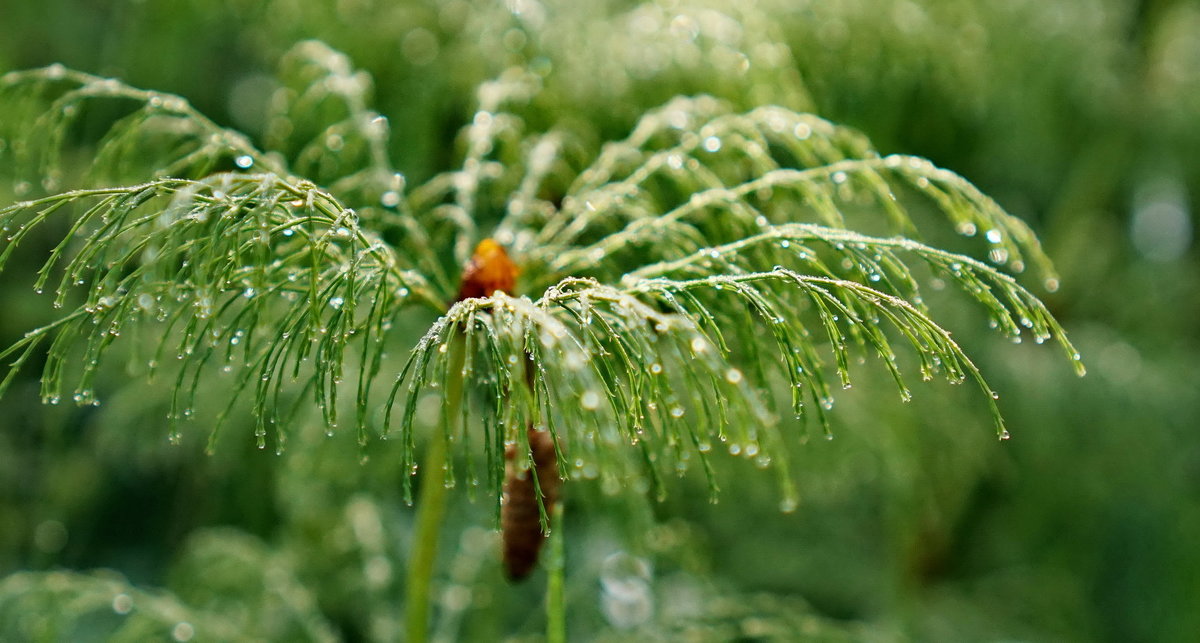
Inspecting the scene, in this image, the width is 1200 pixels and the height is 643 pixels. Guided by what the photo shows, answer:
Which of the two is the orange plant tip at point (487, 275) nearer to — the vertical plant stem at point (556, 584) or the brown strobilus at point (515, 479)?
the brown strobilus at point (515, 479)

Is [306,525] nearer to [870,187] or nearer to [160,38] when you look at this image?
[160,38]

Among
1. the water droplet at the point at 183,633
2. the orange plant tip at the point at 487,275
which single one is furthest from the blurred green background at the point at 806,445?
the orange plant tip at the point at 487,275

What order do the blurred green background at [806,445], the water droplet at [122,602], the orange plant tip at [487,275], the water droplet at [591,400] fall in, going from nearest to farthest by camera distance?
the water droplet at [591,400], the orange plant tip at [487,275], the water droplet at [122,602], the blurred green background at [806,445]

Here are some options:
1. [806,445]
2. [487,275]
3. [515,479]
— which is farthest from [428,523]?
[806,445]

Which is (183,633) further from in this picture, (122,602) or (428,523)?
(428,523)

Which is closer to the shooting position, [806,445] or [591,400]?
[591,400]

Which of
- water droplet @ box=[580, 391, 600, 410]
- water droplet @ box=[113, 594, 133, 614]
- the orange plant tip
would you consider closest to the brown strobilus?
the orange plant tip

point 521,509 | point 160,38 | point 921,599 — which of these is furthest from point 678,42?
point 921,599
